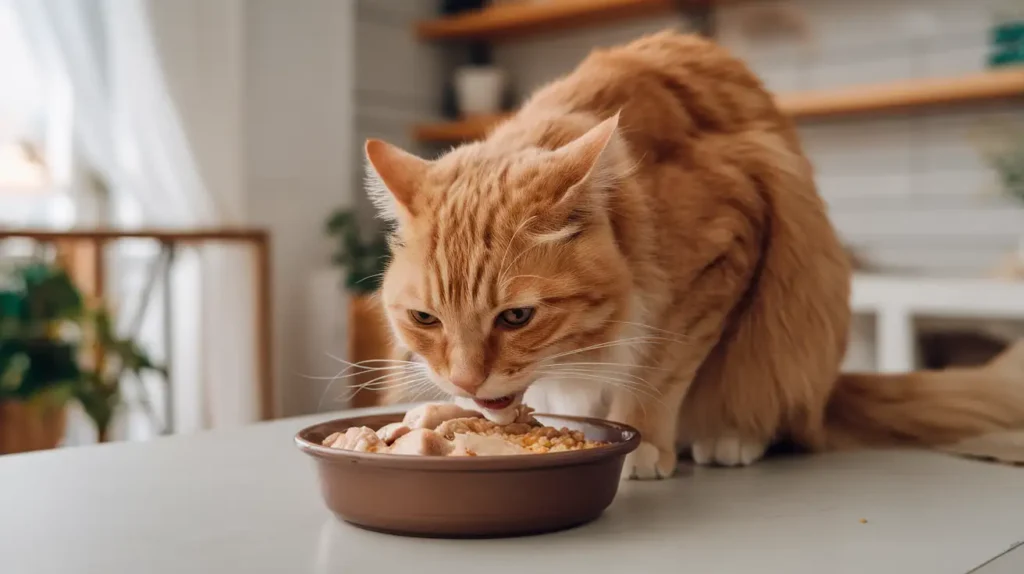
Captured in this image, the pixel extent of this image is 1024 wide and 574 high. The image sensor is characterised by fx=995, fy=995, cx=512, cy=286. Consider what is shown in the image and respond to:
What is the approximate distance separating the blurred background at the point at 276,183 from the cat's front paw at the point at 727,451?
174 cm

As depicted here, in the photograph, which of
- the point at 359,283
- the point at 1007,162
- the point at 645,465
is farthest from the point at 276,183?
the point at 645,465

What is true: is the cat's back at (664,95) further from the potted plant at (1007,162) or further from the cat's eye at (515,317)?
the potted plant at (1007,162)

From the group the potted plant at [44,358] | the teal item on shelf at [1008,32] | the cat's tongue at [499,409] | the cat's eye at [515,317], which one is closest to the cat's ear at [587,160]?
the cat's eye at [515,317]

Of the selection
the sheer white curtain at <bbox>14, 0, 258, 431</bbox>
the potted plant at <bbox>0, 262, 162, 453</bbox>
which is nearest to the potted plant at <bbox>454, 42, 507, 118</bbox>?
the sheer white curtain at <bbox>14, 0, 258, 431</bbox>

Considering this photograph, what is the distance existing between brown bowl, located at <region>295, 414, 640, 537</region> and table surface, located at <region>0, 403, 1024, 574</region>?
0.7 inches

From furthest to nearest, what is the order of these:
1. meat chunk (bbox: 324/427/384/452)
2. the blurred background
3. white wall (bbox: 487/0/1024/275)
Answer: white wall (bbox: 487/0/1024/275), the blurred background, meat chunk (bbox: 324/427/384/452)

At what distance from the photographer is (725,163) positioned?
1.36 m

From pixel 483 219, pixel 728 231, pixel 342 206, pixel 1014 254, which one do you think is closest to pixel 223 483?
pixel 483 219

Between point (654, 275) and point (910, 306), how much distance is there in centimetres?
193

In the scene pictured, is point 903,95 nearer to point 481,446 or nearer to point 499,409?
point 499,409

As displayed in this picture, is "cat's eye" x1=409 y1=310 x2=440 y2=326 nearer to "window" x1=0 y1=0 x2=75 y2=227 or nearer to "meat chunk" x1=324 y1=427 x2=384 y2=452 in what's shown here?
"meat chunk" x1=324 y1=427 x2=384 y2=452

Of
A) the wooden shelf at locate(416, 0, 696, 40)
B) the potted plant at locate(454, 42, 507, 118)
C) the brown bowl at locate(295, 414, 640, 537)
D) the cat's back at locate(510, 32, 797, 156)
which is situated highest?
the wooden shelf at locate(416, 0, 696, 40)

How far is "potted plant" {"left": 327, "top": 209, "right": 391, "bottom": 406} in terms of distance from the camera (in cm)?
363

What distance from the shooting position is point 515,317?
103 centimetres
